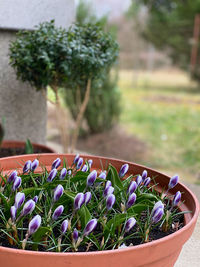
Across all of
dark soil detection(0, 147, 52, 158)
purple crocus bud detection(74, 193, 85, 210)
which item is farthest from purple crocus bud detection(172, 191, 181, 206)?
dark soil detection(0, 147, 52, 158)

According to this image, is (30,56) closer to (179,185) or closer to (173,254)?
(179,185)

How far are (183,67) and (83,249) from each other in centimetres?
1135

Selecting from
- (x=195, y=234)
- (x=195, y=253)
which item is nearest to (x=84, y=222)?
(x=195, y=253)

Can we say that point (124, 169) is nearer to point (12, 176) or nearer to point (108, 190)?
point (108, 190)

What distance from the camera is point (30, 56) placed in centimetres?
198

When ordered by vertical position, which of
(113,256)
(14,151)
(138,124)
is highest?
(113,256)

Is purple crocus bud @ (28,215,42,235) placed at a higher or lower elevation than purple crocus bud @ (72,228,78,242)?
higher

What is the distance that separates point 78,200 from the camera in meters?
0.98

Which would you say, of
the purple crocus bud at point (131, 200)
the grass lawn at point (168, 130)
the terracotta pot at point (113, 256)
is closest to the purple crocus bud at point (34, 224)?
the terracotta pot at point (113, 256)

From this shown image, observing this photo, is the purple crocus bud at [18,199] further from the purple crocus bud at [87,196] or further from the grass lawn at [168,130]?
the grass lawn at [168,130]

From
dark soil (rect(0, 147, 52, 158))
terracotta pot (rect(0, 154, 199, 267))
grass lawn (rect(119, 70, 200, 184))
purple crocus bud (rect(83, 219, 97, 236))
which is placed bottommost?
grass lawn (rect(119, 70, 200, 184))

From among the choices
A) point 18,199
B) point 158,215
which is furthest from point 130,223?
point 18,199

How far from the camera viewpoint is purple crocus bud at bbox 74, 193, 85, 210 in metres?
0.97

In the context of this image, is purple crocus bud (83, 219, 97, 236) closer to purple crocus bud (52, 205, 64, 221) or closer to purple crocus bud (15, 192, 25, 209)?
purple crocus bud (52, 205, 64, 221)
